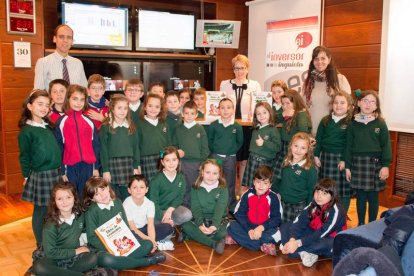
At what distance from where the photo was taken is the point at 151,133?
365 cm

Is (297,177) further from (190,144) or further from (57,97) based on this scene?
(57,97)

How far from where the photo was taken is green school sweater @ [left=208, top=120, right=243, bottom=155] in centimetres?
396

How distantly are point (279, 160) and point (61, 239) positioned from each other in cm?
203

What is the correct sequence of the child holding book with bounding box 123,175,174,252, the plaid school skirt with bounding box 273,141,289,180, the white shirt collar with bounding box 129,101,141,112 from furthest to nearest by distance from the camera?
the plaid school skirt with bounding box 273,141,289,180 → the white shirt collar with bounding box 129,101,141,112 → the child holding book with bounding box 123,175,174,252

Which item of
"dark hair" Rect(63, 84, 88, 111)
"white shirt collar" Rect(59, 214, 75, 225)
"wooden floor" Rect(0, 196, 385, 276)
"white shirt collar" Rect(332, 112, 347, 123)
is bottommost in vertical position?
"wooden floor" Rect(0, 196, 385, 276)

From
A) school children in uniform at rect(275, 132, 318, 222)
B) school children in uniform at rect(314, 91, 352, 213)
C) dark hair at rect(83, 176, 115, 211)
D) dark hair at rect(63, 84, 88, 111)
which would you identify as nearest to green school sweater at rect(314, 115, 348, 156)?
school children in uniform at rect(314, 91, 352, 213)

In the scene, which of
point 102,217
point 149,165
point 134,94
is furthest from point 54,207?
point 134,94

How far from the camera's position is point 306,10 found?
17.0 ft

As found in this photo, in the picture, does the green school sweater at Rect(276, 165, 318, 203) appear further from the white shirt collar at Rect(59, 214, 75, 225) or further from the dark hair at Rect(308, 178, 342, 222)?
the white shirt collar at Rect(59, 214, 75, 225)

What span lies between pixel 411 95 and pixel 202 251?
248cm

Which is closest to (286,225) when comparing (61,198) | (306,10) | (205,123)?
(205,123)

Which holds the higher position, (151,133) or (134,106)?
(134,106)

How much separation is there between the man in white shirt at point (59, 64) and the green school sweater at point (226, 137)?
4.79 feet

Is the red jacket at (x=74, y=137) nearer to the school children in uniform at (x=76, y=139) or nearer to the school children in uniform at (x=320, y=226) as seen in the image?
the school children in uniform at (x=76, y=139)
